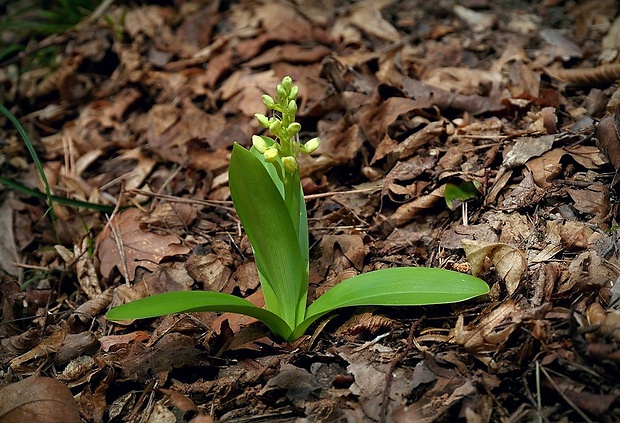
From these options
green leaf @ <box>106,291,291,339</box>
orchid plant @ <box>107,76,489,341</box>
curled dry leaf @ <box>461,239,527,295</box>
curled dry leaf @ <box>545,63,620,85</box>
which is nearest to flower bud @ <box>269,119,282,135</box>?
orchid plant @ <box>107,76,489,341</box>

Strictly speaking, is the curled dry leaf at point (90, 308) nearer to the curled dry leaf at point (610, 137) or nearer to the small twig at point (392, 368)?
the small twig at point (392, 368)

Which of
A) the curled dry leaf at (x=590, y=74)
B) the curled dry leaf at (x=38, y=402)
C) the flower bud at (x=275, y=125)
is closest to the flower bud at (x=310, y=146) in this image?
the flower bud at (x=275, y=125)

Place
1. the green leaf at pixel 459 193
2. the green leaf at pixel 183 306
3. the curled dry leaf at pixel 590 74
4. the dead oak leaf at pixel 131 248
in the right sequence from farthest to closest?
the curled dry leaf at pixel 590 74
the dead oak leaf at pixel 131 248
the green leaf at pixel 459 193
the green leaf at pixel 183 306

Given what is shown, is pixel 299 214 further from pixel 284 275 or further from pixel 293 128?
pixel 293 128

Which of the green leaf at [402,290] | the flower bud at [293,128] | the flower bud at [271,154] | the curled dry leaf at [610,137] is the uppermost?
the flower bud at [293,128]

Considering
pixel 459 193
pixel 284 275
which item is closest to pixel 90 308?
pixel 284 275

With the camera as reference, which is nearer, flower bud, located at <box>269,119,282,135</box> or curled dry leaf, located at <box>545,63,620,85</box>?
flower bud, located at <box>269,119,282,135</box>

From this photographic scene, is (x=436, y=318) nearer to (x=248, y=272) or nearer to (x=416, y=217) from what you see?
(x=416, y=217)

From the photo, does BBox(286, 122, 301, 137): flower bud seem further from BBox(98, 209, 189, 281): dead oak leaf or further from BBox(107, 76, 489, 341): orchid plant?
BBox(98, 209, 189, 281): dead oak leaf
